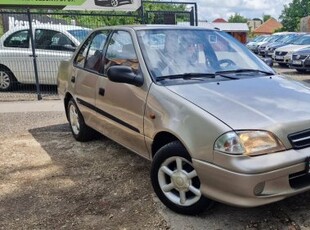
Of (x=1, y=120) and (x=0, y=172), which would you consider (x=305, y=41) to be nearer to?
(x=1, y=120)

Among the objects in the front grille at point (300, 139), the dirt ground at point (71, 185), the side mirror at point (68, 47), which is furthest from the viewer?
the side mirror at point (68, 47)

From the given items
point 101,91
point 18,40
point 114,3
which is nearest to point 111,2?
point 114,3

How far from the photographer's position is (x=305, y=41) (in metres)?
18.0

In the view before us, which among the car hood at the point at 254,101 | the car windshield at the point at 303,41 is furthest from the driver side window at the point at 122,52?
the car windshield at the point at 303,41

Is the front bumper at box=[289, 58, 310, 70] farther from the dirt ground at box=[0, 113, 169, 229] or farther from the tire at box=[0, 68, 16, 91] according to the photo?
the dirt ground at box=[0, 113, 169, 229]

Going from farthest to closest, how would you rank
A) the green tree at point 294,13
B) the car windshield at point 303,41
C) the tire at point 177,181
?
the green tree at point 294,13, the car windshield at point 303,41, the tire at point 177,181

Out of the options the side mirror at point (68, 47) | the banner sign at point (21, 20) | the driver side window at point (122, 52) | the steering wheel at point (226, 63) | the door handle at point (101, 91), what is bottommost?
the door handle at point (101, 91)

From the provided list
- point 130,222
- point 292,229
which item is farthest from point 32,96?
point 292,229

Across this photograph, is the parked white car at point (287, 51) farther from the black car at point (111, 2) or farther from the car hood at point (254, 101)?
the car hood at point (254, 101)

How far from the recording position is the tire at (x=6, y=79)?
10.2 m

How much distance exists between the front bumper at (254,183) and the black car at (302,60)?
1205 cm

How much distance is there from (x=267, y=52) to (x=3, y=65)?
15.3 metres

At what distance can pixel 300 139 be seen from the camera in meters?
3.10

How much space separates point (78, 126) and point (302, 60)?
427 inches
